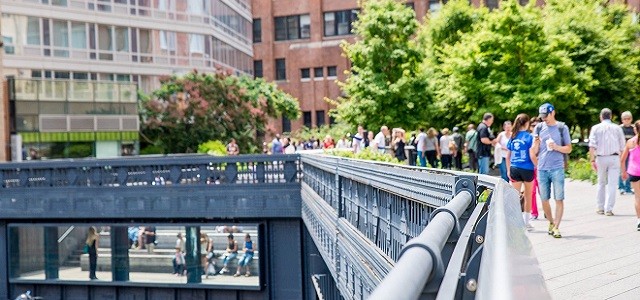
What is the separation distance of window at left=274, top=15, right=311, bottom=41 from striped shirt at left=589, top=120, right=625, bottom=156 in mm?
60750

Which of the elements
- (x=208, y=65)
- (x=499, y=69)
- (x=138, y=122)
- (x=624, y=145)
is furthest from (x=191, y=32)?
(x=624, y=145)

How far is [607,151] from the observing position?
1628 cm

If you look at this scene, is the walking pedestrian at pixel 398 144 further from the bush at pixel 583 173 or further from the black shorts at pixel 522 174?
the black shorts at pixel 522 174

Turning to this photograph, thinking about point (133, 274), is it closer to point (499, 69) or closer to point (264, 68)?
point (499, 69)

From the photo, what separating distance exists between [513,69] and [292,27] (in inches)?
1475

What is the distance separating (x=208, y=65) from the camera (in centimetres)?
5969

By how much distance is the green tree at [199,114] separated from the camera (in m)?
50.2

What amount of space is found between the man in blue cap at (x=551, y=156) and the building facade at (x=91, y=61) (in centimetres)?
3360

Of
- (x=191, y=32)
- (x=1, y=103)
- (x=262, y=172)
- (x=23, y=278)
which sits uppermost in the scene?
(x=191, y=32)

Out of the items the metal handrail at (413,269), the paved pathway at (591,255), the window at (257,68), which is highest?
the window at (257,68)

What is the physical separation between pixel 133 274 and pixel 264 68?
47.0 meters

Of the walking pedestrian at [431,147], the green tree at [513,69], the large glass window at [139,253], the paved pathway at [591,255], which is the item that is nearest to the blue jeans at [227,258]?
the large glass window at [139,253]

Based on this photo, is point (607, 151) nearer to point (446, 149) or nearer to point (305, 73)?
point (446, 149)

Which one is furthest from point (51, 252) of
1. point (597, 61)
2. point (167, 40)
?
point (597, 61)
